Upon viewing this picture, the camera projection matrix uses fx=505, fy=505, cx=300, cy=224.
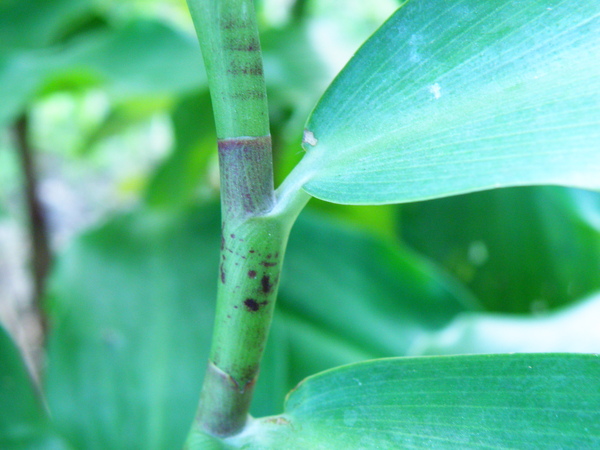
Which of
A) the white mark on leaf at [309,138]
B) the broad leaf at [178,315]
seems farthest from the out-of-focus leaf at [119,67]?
the white mark on leaf at [309,138]

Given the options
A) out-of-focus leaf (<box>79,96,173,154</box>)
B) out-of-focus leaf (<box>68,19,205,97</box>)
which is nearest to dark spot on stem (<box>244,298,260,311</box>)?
out-of-focus leaf (<box>68,19,205,97</box>)

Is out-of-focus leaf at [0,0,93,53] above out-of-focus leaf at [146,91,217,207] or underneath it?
above

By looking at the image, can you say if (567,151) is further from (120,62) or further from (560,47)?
(120,62)

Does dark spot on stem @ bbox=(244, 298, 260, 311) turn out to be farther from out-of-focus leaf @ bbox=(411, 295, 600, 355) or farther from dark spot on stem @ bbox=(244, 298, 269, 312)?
out-of-focus leaf @ bbox=(411, 295, 600, 355)

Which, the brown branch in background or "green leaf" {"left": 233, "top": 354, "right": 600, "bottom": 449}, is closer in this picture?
"green leaf" {"left": 233, "top": 354, "right": 600, "bottom": 449}

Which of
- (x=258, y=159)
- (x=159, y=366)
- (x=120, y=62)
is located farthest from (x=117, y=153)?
(x=258, y=159)

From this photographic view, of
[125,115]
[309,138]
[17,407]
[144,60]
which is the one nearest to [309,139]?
[309,138]

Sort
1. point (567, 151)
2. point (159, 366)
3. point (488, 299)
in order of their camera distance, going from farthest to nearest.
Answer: point (488, 299) → point (159, 366) → point (567, 151)
